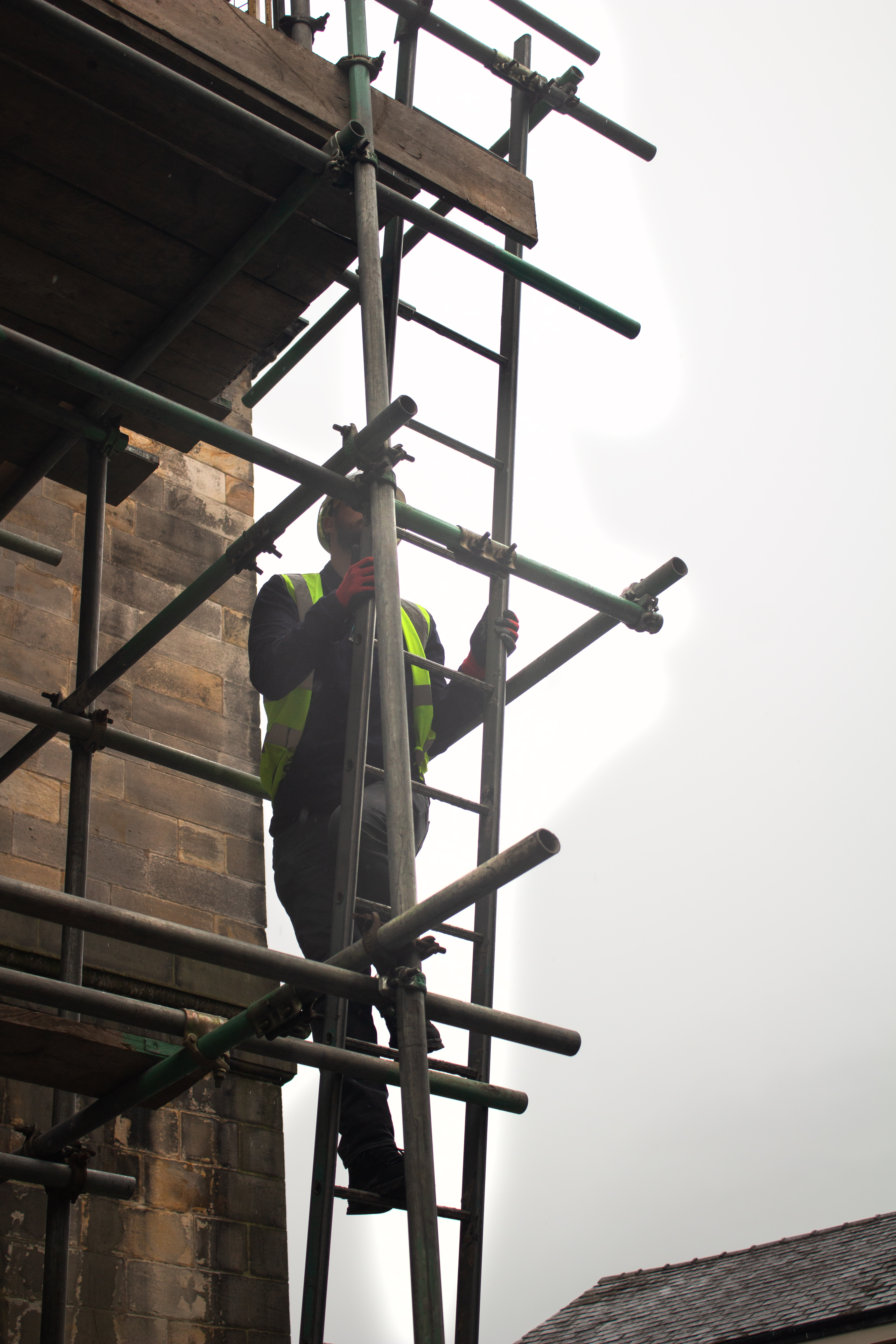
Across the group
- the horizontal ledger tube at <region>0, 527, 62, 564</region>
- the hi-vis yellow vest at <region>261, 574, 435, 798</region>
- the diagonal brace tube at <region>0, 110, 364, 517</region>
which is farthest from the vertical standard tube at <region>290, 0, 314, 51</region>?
the horizontal ledger tube at <region>0, 527, 62, 564</region>

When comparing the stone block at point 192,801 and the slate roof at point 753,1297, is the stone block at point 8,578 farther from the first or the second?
the slate roof at point 753,1297

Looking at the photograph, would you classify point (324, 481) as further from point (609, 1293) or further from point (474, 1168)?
point (609, 1293)

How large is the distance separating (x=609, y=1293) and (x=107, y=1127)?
15147 millimetres

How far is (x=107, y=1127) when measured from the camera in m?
6.44

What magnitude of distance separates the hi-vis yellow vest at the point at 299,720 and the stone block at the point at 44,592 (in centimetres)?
276

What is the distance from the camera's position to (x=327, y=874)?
4.68 metres

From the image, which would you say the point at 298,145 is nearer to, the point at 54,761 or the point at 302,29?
the point at 302,29

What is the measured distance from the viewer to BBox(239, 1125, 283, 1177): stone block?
6891 millimetres

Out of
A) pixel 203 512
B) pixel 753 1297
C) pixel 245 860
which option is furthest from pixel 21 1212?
pixel 753 1297

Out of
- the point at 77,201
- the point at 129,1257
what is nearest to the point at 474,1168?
the point at 129,1257

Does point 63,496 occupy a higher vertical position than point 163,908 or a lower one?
higher

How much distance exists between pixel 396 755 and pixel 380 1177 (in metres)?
1.32

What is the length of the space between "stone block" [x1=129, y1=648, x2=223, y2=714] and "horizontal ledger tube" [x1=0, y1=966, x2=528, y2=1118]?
4576mm

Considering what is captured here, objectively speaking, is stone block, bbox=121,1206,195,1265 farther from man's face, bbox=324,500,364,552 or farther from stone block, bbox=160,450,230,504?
stone block, bbox=160,450,230,504
